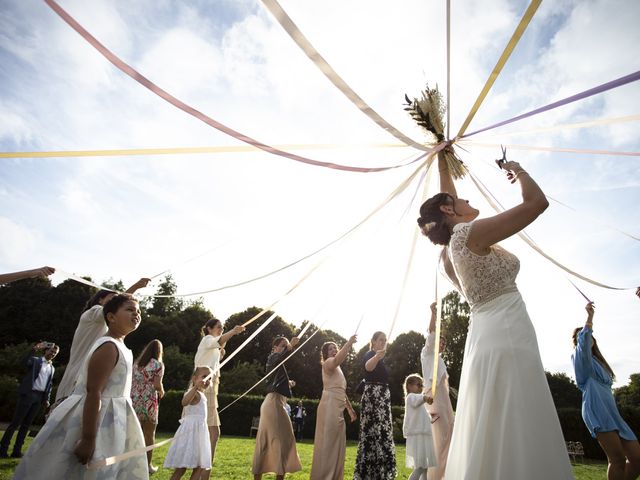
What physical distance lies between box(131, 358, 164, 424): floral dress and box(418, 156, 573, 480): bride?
17.7 feet

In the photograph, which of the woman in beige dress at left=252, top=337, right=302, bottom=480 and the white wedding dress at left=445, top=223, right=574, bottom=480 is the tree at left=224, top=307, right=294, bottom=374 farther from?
the white wedding dress at left=445, top=223, right=574, bottom=480

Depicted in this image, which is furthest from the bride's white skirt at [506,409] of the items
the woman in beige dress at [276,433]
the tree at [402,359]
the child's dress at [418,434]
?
the tree at [402,359]

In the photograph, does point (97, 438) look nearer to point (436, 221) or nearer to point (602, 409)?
point (436, 221)

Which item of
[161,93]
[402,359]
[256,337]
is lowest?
→ [161,93]

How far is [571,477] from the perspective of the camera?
1.78m

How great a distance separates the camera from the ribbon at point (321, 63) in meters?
1.91

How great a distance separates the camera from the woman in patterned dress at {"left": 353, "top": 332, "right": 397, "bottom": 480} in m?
5.02

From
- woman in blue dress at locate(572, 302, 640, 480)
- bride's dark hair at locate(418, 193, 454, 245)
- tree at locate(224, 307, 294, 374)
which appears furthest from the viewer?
tree at locate(224, 307, 294, 374)

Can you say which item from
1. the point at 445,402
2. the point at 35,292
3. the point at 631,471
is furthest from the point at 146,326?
the point at 631,471

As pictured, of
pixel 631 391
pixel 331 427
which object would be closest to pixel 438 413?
pixel 331 427

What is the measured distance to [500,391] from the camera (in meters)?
1.95

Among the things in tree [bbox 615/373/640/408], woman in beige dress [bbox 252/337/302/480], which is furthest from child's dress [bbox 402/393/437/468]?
tree [bbox 615/373/640/408]

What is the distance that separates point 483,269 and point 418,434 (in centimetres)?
399

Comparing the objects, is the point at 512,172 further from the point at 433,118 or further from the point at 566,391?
the point at 566,391
